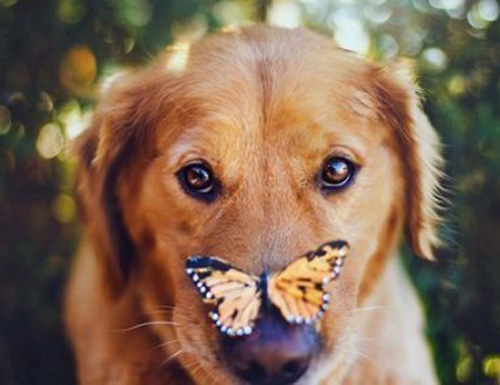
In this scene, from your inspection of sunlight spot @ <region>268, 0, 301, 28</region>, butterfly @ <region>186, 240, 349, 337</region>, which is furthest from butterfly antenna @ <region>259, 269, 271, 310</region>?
sunlight spot @ <region>268, 0, 301, 28</region>

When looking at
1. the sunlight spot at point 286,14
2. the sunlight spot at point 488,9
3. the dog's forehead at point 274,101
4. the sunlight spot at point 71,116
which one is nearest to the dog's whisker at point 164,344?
the dog's forehead at point 274,101

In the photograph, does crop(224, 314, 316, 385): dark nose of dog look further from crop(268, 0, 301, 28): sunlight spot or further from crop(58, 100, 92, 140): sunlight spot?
crop(58, 100, 92, 140): sunlight spot

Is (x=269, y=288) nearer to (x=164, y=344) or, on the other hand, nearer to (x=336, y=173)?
(x=336, y=173)

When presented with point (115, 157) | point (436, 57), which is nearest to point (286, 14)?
point (436, 57)

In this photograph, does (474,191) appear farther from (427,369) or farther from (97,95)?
(97,95)

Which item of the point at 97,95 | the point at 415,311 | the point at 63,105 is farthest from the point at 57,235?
the point at 415,311

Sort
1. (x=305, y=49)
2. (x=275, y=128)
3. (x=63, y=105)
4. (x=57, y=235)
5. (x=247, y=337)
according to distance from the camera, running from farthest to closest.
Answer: (x=57, y=235), (x=63, y=105), (x=305, y=49), (x=275, y=128), (x=247, y=337)

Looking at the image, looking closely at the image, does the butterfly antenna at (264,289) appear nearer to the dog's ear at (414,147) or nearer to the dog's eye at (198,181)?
the dog's eye at (198,181)
